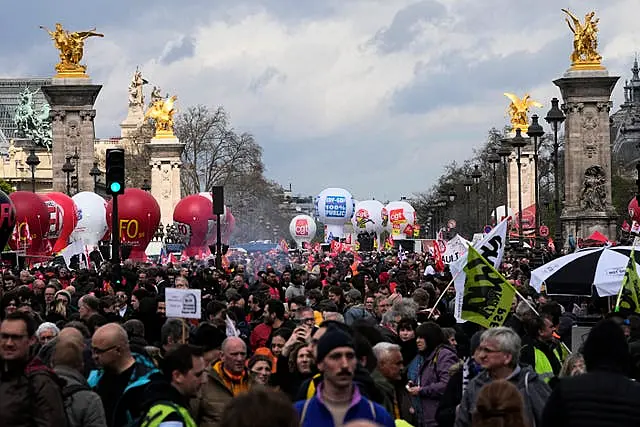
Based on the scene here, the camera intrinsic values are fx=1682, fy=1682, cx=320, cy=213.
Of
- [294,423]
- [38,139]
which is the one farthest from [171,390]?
[38,139]

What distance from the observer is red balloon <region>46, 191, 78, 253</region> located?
4950 cm

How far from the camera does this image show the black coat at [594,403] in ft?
25.0

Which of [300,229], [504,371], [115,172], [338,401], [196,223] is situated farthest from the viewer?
[300,229]

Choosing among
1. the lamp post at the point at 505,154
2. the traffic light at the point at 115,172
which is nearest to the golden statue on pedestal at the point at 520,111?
the lamp post at the point at 505,154

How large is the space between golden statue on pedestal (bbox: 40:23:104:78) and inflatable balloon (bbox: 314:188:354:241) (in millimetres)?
45103

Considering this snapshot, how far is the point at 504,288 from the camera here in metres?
12.7

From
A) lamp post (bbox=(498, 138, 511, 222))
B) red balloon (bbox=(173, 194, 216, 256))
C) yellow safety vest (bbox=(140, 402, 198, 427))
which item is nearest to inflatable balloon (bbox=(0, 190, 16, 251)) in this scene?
yellow safety vest (bbox=(140, 402, 198, 427))

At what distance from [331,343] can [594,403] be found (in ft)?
4.03

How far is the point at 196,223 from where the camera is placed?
2542 inches

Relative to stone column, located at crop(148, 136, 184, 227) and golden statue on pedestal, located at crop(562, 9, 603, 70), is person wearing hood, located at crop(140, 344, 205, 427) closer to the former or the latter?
golden statue on pedestal, located at crop(562, 9, 603, 70)

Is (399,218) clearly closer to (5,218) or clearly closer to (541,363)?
(5,218)

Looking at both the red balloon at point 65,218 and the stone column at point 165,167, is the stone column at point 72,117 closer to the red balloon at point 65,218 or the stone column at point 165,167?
the stone column at point 165,167

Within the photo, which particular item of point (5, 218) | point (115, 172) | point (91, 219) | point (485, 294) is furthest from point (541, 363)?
point (91, 219)

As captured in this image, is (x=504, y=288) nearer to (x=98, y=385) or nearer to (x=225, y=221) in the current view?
(x=98, y=385)
